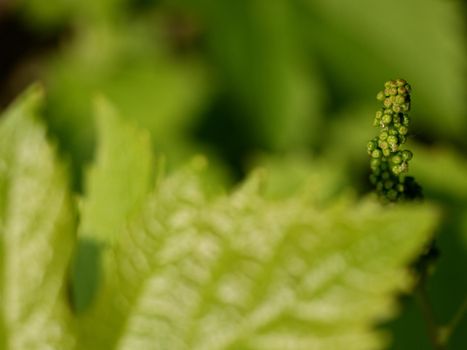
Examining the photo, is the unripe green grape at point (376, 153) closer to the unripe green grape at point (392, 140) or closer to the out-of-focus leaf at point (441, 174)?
the unripe green grape at point (392, 140)

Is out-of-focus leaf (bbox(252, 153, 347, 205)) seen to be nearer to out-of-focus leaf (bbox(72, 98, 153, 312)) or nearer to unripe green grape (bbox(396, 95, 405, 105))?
out-of-focus leaf (bbox(72, 98, 153, 312))

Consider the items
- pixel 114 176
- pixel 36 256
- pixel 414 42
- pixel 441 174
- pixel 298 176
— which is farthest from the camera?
pixel 414 42

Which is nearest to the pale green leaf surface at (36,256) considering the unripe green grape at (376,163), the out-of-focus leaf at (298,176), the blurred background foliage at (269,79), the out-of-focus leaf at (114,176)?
the out-of-focus leaf at (114,176)

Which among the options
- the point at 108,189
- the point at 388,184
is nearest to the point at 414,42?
the point at 108,189

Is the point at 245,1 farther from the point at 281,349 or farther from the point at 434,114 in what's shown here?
the point at 281,349

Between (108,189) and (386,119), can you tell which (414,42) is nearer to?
(108,189)
